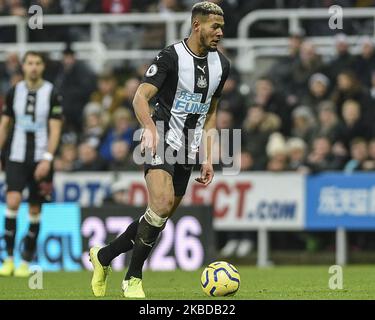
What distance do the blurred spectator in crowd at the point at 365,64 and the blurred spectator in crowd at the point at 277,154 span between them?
1.90 m

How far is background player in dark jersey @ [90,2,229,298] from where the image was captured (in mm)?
9914

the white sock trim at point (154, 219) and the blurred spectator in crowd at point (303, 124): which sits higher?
the blurred spectator in crowd at point (303, 124)

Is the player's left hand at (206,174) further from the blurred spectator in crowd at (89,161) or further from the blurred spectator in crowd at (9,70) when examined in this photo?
the blurred spectator in crowd at (9,70)

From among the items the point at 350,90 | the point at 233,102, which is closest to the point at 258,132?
the point at 233,102

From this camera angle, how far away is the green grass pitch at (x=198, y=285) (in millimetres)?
10367

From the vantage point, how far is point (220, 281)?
33.2 ft

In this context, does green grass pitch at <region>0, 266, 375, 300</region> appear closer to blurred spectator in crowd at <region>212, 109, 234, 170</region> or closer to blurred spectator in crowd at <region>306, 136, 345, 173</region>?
blurred spectator in crowd at <region>212, 109, 234, 170</region>

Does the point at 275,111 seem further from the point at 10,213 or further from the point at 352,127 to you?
the point at 10,213

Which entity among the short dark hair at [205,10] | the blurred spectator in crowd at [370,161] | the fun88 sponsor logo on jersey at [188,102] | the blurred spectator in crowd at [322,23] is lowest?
the blurred spectator in crowd at [370,161]

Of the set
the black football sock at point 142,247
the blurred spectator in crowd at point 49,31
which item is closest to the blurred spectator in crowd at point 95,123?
the blurred spectator in crowd at point 49,31

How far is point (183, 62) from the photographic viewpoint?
33.5 ft

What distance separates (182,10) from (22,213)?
571 cm
